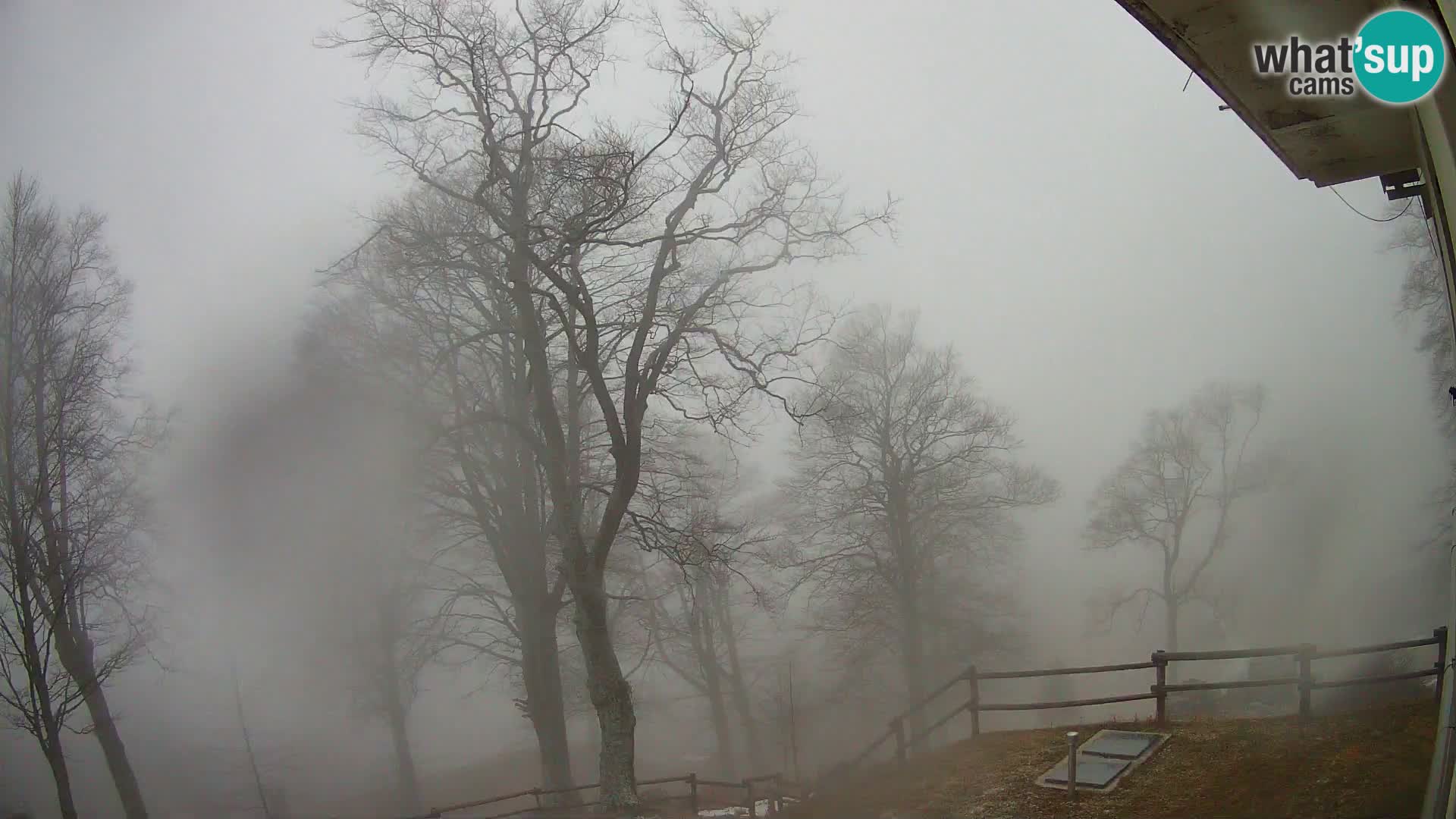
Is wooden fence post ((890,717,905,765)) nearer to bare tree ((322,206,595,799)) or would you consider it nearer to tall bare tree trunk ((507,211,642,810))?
tall bare tree trunk ((507,211,642,810))

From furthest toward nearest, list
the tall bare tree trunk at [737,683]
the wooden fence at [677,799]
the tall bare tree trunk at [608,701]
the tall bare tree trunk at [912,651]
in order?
the tall bare tree trunk at [737,683] < the tall bare tree trunk at [912,651] < the wooden fence at [677,799] < the tall bare tree trunk at [608,701]

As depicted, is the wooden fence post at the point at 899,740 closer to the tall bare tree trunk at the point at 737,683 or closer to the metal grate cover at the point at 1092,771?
the metal grate cover at the point at 1092,771

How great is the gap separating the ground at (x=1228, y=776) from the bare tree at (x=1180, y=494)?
5.84m

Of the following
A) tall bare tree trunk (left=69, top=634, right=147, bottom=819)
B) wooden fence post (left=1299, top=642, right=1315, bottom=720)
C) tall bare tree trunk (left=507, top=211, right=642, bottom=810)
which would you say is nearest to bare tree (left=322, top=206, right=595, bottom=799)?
tall bare tree trunk (left=507, top=211, right=642, bottom=810)

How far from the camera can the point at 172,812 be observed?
490 inches

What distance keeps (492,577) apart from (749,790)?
18.8ft

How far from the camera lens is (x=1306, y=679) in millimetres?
5633

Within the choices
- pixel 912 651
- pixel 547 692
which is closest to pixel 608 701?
pixel 547 692

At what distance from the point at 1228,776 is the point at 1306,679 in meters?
1.11

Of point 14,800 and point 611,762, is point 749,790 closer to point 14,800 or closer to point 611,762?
point 611,762

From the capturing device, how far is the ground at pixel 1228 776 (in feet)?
14.7

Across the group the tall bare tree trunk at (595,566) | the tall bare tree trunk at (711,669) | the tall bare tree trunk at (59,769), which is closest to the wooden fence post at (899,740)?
the tall bare tree trunk at (595,566)

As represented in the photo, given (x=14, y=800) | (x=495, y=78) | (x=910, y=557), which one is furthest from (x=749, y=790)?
(x=14, y=800)

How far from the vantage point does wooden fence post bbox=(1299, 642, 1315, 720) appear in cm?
557
